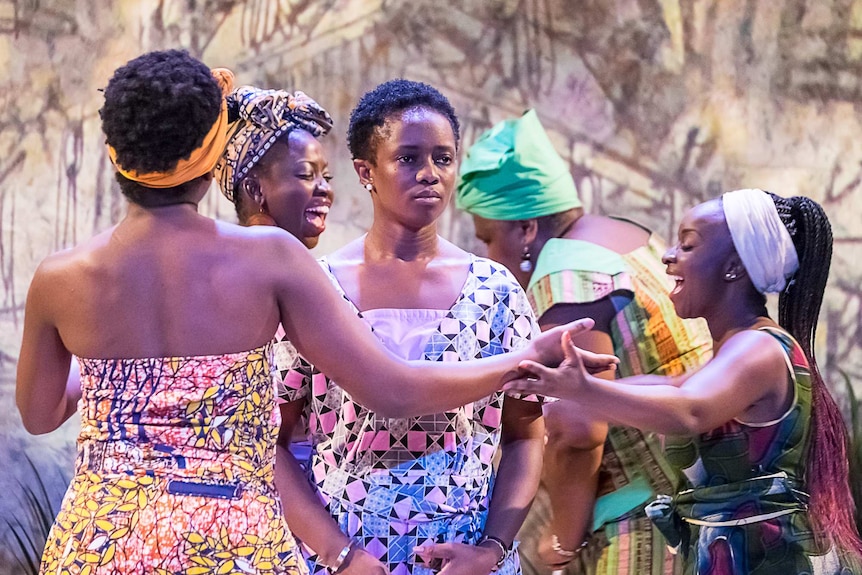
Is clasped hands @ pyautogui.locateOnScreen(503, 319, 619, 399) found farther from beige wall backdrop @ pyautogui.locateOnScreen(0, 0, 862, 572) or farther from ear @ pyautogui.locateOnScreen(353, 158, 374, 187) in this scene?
beige wall backdrop @ pyautogui.locateOnScreen(0, 0, 862, 572)

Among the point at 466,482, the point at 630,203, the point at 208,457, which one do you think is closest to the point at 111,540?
the point at 208,457

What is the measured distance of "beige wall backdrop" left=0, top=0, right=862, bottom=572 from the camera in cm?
539

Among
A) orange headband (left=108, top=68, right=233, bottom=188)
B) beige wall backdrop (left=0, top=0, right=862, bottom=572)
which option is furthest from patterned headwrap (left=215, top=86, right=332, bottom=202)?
beige wall backdrop (left=0, top=0, right=862, bottom=572)

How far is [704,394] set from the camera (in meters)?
2.50

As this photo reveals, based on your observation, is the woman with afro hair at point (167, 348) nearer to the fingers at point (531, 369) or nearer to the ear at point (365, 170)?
the fingers at point (531, 369)

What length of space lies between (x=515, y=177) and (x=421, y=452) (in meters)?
1.53

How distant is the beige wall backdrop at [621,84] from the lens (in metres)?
5.39

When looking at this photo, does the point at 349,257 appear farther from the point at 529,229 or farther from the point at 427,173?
the point at 529,229

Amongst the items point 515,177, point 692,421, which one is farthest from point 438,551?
point 515,177

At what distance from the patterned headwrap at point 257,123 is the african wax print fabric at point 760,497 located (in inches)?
57.5

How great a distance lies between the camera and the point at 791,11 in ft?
17.7

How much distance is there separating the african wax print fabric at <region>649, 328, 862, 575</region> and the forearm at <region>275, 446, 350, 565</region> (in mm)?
882

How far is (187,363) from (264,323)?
16cm

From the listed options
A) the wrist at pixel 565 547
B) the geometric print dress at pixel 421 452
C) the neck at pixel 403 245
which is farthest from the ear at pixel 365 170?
the wrist at pixel 565 547
